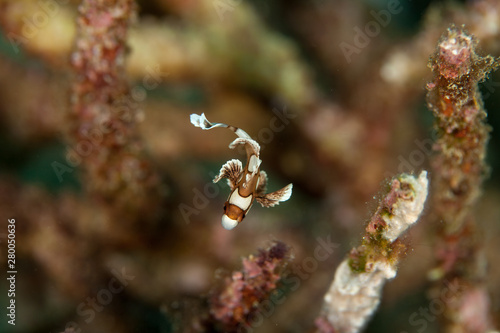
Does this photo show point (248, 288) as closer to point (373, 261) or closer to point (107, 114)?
point (373, 261)

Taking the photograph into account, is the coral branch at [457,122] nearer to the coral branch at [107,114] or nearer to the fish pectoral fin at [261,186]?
the fish pectoral fin at [261,186]

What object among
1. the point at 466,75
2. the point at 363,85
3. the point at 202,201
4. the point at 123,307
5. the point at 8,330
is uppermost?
the point at 363,85

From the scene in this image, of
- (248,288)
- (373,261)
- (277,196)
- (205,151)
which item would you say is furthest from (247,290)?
(205,151)

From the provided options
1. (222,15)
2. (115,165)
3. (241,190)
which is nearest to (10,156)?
(115,165)

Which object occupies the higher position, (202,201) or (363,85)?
(363,85)

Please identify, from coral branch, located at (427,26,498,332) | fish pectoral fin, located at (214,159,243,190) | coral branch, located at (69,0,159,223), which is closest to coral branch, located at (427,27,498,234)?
coral branch, located at (427,26,498,332)

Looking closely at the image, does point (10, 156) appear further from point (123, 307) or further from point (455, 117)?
point (455, 117)

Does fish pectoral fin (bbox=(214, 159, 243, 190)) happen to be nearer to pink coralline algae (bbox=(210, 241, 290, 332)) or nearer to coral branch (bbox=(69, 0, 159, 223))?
pink coralline algae (bbox=(210, 241, 290, 332))
